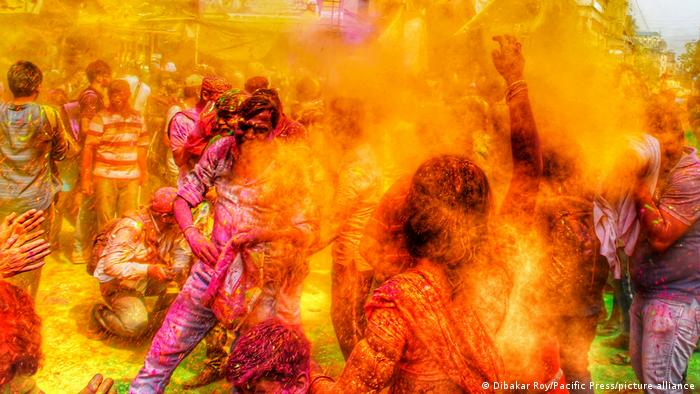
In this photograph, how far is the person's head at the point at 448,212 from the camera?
1.99 meters

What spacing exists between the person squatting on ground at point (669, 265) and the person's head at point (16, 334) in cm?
320

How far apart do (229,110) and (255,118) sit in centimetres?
20

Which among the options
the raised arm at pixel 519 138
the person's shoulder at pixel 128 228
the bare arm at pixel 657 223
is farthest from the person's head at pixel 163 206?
the bare arm at pixel 657 223

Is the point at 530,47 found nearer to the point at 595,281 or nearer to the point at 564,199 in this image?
the point at 564,199

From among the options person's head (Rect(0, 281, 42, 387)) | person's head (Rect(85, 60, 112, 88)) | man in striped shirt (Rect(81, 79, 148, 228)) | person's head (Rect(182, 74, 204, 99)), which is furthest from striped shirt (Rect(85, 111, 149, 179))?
person's head (Rect(0, 281, 42, 387))

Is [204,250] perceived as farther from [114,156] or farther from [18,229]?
[114,156]

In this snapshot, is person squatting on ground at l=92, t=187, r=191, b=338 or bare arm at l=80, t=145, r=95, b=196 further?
bare arm at l=80, t=145, r=95, b=196

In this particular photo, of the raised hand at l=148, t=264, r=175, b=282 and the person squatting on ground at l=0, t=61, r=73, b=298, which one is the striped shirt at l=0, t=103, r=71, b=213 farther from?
the raised hand at l=148, t=264, r=175, b=282

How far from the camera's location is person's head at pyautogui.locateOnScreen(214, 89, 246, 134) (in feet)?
10.5

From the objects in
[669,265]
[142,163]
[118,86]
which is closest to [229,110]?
[669,265]

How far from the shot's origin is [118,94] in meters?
5.78

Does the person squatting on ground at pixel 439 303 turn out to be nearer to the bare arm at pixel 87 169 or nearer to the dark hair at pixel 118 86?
the dark hair at pixel 118 86

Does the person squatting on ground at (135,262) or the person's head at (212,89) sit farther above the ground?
the person's head at (212,89)

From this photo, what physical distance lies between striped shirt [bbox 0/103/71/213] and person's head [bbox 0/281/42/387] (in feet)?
8.47
